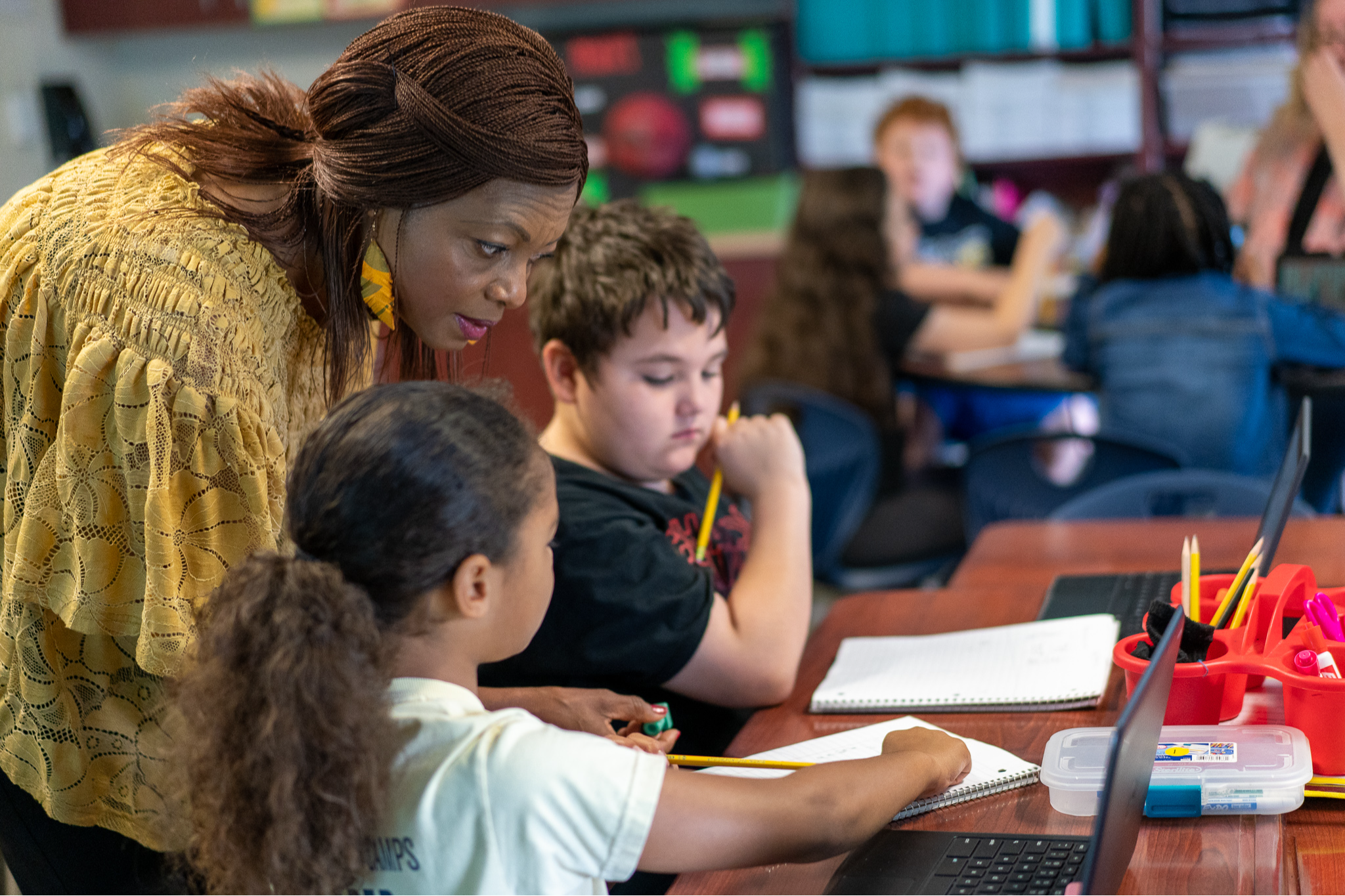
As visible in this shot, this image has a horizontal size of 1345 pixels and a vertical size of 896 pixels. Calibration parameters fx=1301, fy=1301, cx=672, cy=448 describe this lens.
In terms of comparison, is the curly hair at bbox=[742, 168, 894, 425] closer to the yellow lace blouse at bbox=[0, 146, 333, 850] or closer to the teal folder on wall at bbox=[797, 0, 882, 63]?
the teal folder on wall at bbox=[797, 0, 882, 63]

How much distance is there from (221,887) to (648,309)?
0.80 m

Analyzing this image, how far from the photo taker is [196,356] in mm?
1009

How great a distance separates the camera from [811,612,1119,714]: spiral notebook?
4.08 ft

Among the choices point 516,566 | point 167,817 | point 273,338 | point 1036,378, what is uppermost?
point 273,338

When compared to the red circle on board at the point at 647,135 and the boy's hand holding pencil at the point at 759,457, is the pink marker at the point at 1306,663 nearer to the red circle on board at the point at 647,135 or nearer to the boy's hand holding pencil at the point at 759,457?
the boy's hand holding pencil at the point at 759,457

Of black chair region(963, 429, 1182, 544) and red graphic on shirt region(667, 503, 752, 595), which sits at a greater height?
red graphic on shirt region(667, 503, 752, 595)

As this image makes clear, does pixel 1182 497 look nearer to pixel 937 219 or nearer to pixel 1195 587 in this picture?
pixel 1195 587

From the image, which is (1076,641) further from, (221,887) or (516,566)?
(221,887)

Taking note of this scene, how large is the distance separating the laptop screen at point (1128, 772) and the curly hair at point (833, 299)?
222cm

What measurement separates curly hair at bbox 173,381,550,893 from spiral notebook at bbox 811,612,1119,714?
1.80ft

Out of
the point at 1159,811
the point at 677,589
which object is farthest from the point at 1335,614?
the point at 677,589

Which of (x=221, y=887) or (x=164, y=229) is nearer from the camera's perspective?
(x=221, y=887)

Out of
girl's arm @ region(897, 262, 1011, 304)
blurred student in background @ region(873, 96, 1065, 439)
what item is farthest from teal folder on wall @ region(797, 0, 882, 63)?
girl's arm @ region(897, 262, 1011, 304)

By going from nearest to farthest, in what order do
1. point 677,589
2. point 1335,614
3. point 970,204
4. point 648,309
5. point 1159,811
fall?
point 1159,811
point 1335,614
point 677,589
point 648,309
point 970,204
